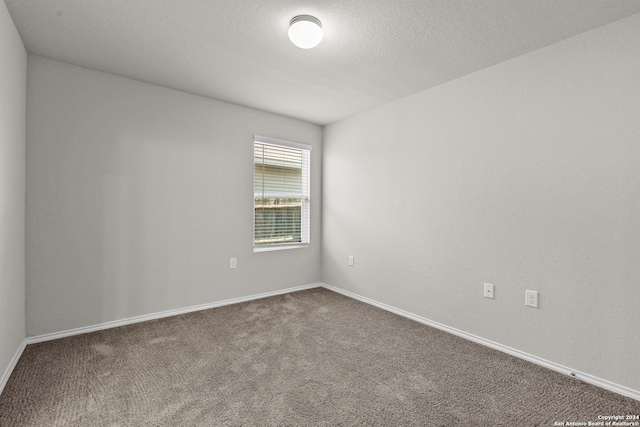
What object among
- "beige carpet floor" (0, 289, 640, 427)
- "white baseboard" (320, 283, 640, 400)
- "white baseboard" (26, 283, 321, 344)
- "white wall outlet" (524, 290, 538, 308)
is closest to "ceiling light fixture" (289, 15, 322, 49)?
"beige carpet floor" (0, 289, 640, 427)

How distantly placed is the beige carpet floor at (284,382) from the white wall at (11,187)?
0.28 meters

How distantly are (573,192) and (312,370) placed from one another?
2208 mm

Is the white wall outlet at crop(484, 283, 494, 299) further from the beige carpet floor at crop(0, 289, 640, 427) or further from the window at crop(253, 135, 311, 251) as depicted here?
the window at crop(253, 135, 311, 251)

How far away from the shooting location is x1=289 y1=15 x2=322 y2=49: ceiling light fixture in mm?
1960

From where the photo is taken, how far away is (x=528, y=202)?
2.34 metres

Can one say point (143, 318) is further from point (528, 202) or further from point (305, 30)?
point (528, 202)

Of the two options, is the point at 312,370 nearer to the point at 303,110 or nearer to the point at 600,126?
the point at 600,126

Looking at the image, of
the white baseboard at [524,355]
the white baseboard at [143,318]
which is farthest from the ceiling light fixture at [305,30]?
the white baseboard at [143,318]

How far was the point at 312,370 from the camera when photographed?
2119mm

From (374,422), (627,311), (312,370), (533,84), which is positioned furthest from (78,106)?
(627,311)

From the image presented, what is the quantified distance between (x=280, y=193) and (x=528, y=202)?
8.95ft

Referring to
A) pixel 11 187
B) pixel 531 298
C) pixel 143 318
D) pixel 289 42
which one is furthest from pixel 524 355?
pixel 11 187

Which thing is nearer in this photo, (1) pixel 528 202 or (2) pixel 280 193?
(1) pixel 528 202

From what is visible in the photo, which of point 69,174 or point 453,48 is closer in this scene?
point 453,48
